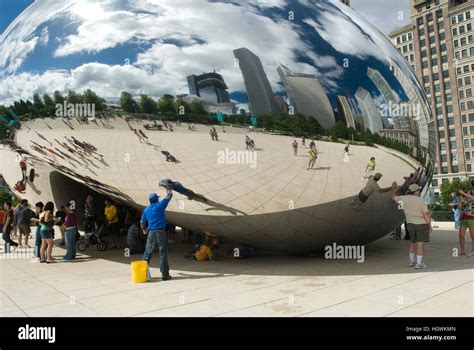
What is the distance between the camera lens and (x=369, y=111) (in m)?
6.51

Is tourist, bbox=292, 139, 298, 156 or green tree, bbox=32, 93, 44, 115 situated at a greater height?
green tree, bbox=32, 93, 44, 115

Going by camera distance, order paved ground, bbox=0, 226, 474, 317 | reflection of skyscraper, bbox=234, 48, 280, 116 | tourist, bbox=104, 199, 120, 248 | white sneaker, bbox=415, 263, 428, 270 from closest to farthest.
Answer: paved ground, bbox=0, 226, 474, 317, reflection of skyscraper, bbox=234, 48, 280, 116, white sneaker, bbox=415, 263, 428, 270, tourist, bbox=104, 199, 120, 248

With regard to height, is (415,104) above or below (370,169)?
above

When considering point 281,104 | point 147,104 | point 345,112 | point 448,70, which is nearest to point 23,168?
point 147,104

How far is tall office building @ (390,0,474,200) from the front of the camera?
307 feet

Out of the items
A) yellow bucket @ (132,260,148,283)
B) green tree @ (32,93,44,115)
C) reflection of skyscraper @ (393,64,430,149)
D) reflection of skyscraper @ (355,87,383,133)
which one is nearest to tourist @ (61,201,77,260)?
green tree @ (32,93,44,115)

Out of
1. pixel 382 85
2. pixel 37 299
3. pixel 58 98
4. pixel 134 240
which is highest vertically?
pixel 382 85

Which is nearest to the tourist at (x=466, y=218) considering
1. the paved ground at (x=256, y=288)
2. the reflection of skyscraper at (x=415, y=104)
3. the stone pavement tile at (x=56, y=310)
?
the paved ground at (x=256, y=288)

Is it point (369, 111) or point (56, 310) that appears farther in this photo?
point (369, 111)

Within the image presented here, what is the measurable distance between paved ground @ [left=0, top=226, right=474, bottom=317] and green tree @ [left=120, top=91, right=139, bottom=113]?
2.70 metres

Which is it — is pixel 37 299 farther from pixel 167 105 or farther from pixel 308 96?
pixel 308 96

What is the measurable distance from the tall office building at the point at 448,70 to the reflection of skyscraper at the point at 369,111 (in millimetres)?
97666

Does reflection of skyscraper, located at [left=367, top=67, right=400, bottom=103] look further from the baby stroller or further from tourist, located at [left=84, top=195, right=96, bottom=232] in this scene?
tourist, located at [left=84, top=195, right=96, bottom=232]

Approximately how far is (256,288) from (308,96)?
9.64ft
